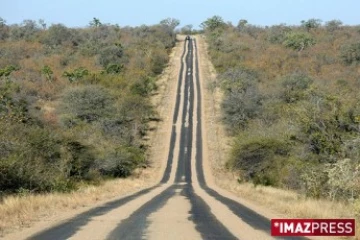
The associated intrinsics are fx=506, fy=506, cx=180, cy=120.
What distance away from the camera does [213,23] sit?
181000 mm

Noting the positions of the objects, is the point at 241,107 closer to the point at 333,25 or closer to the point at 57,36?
the point at 57,36

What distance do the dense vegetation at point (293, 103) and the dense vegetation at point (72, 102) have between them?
1395cm

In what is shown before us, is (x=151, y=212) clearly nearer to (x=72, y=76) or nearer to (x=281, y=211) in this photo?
(x=281, y=211)

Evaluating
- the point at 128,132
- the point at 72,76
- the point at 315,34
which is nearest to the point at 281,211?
the point at 128,132

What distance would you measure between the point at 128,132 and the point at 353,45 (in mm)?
63148

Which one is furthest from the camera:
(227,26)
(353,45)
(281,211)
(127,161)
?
(227,26)

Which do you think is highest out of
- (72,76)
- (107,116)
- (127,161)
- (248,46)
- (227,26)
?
(227,26)

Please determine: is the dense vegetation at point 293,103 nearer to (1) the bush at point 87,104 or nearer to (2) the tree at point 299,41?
(2) the tree at point 299,41

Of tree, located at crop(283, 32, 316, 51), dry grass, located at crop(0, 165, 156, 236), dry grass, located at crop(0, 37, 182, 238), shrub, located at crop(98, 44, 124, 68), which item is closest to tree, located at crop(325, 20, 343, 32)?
tree, located at crop(283, 32, 316, 51)

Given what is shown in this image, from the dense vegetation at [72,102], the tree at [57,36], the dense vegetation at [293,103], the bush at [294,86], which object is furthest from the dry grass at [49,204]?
the tree at [57,36]

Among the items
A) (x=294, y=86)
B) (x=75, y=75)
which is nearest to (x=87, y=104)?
(x=75, y=75)

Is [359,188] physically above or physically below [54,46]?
below

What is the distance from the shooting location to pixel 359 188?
19.4 meters

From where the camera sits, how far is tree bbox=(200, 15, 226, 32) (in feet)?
591
